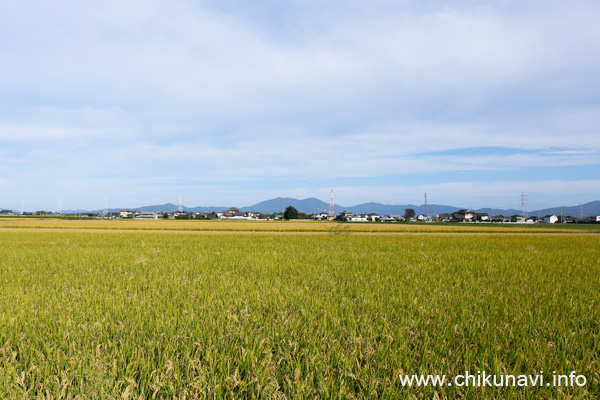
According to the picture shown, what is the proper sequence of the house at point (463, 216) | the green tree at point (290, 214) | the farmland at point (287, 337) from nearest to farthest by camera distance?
1. the farmland at point (287, 337)
2. the green tree at point (290, 214)
3. the house at point (463, 216)

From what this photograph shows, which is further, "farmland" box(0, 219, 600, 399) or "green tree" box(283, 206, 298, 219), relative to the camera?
"green tree" box(283, 206, 298, 219)

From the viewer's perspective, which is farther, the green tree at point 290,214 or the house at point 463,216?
the house at point 463,216

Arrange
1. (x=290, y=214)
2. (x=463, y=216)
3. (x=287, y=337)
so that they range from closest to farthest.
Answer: (x=287, y=337), (x=290, y=214), (x=463, y=216)

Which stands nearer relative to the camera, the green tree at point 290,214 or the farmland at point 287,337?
the farmland at point 287,337

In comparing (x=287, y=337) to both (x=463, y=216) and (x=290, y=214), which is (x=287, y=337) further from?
(x=463, y=216)

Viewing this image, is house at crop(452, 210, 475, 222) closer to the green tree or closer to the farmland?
the green tree

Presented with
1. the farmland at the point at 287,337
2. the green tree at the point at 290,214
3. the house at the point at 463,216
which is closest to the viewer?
the farmland at the point at 287,337

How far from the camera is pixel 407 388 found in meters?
2.61

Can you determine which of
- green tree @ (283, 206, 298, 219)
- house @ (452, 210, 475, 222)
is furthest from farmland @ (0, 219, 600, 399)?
house @ (452, 210, 475, 222)

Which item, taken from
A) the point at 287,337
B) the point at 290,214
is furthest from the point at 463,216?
the point at 287,337

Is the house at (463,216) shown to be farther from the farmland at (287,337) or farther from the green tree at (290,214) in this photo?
the farmland at (287,337)

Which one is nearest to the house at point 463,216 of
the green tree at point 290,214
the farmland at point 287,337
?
the green tree at point 290,214

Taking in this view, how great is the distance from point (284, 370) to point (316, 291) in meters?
3.10

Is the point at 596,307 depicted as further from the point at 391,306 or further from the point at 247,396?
the point at 247,396
